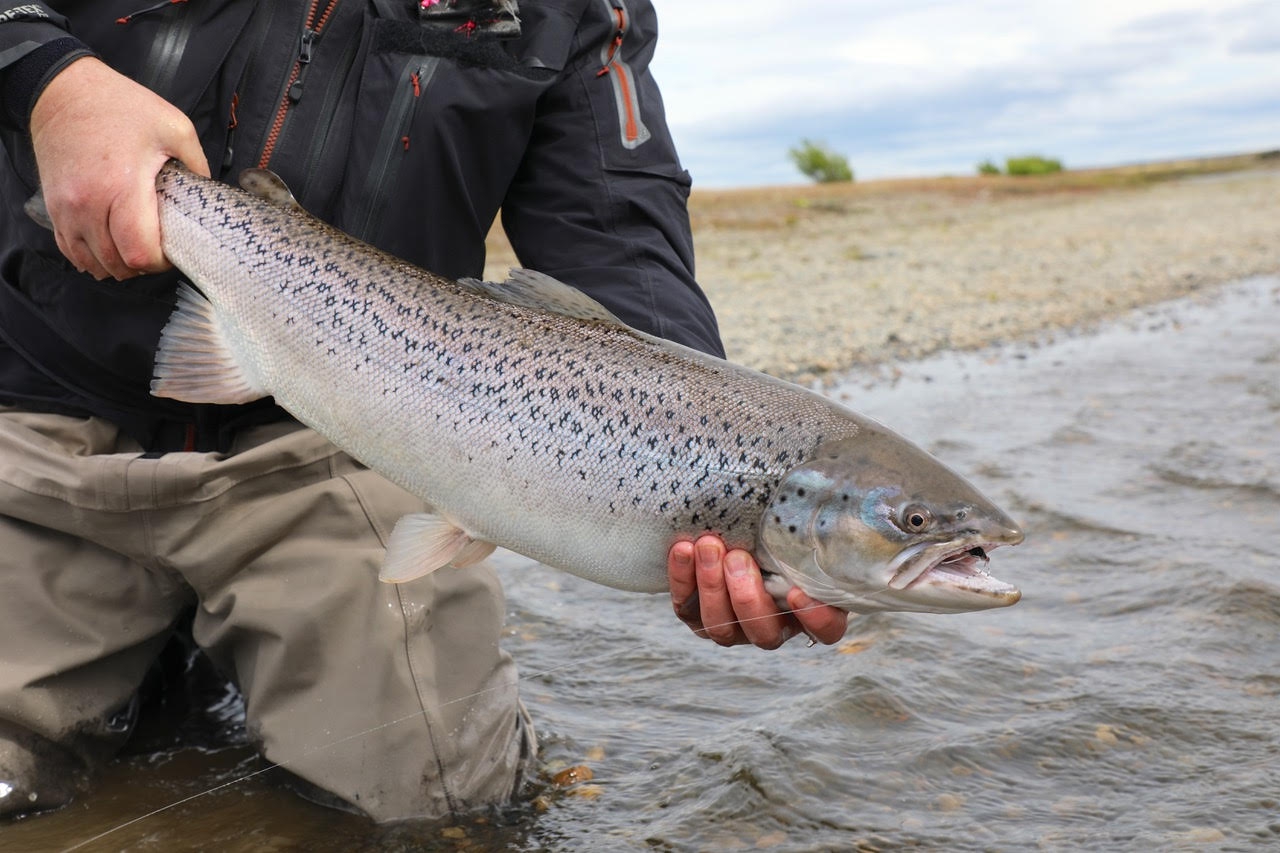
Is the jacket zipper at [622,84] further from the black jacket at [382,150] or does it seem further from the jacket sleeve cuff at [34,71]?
the jacket sleeve cuff at [34,71]

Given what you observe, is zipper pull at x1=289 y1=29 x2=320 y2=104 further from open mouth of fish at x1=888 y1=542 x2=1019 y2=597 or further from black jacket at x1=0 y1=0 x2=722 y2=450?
open mouth of fish at x1=888 y1=542 x2=1019 y2=597

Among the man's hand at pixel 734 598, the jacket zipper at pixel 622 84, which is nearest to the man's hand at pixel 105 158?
the jacket zipper at pixel 622 84

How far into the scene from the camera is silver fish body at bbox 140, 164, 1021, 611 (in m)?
2.39

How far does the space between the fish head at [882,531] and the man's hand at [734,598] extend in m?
0.05

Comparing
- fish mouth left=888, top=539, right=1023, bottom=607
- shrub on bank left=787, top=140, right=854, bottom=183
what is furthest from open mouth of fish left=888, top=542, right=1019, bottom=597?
shrub on bank left=787, top=140, right=854, bottom=183

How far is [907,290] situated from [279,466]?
10021mm

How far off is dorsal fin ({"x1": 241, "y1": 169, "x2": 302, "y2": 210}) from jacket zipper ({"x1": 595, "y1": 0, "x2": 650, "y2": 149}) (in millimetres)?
938

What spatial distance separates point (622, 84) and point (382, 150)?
0.67 m

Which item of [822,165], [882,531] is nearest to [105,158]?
[882,531]

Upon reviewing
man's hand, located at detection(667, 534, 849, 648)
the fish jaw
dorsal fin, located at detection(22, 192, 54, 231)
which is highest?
dorsal fin, located at detection(22, 192, 54, 231)

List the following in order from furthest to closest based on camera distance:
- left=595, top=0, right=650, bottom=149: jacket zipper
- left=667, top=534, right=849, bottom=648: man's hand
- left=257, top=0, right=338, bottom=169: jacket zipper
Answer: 1. left=595, top=0, right=650, bottom=149: jacket zipper
2. left=257, top=0, right=338, bottom=169: jacket zipper
3. left=667, top=534, right=849, bottom=648: man's hand

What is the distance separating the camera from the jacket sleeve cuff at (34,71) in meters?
2.61

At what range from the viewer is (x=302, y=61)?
2947 millimetres

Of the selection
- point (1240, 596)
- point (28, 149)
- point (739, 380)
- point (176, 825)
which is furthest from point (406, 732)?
point (1240, 596)
